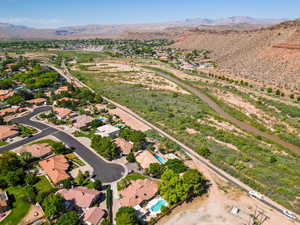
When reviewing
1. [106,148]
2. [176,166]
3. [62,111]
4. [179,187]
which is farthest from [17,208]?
[62,111]

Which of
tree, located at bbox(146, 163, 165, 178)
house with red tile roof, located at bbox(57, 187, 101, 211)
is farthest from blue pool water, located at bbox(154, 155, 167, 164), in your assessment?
house with red tile roof, located at bbox(57, 187, 101, 211)

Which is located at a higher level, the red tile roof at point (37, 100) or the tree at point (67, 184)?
the red tile roof at point (37, 100)

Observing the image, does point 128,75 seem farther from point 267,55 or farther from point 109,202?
point 109,202

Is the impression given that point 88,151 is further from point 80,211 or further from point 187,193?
point 187,193

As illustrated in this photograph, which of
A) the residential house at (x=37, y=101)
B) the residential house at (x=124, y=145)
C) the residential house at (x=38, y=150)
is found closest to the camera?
the residential house at (x=38, y=150)

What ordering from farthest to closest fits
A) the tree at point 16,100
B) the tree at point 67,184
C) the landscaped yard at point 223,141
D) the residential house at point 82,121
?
the tree at point 16,100
the residential house at point 82,121
the landscaped yard at point 223,141
the tree at point 67,184

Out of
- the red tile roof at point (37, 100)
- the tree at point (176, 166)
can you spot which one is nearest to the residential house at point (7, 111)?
the red tile roof at point (37, 100)

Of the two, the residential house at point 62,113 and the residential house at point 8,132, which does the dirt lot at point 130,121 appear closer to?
the residential house at point 62,113

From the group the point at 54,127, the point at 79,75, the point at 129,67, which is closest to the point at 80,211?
the point at 54,127
